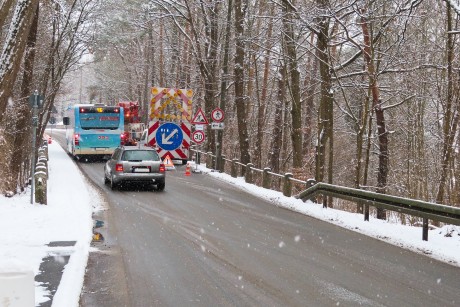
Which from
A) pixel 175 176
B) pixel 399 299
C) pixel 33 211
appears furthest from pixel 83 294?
pixel 175 176

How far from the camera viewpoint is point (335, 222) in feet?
44.0

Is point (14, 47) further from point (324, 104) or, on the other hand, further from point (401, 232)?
point (324, 104)

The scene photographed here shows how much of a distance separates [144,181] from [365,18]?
31.0 ft

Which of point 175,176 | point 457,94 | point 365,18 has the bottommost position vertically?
point 175,176

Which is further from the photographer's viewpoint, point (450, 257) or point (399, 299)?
point (450, 257)

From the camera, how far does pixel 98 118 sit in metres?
33.8

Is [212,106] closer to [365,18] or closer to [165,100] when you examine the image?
[165,100]

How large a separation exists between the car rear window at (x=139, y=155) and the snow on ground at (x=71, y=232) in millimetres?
2457

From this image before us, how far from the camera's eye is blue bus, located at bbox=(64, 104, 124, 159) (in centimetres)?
3322

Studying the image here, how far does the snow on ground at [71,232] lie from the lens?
7.68m

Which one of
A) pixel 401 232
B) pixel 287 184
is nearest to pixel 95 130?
pixel 287 184

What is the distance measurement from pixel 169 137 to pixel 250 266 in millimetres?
7918

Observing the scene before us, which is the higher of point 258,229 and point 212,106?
point 212,106

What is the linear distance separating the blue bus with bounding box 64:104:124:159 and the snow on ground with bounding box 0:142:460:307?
15.8 metres
